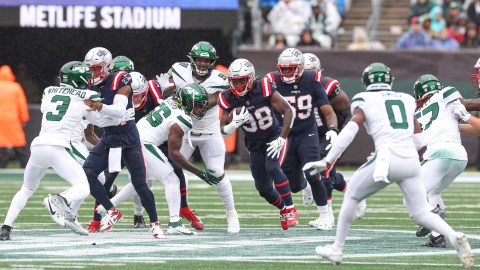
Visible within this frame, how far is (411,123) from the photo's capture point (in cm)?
840

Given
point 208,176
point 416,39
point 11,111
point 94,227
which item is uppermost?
point 208,176

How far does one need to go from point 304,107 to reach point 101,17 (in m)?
8.93

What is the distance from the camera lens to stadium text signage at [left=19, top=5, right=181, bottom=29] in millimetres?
19625

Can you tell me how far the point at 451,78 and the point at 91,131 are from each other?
9349mm

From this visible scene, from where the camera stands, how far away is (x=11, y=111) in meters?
19.5

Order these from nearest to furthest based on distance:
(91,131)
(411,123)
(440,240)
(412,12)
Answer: (411,123), (440,240), (91,131), (412,12)

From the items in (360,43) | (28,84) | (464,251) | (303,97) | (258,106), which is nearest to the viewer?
(464,251)

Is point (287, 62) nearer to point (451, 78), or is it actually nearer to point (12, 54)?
point (451, 78)

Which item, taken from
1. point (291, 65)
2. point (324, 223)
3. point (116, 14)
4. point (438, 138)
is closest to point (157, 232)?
point (324, 223)

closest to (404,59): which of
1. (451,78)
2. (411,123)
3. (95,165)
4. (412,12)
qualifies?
(451,78)

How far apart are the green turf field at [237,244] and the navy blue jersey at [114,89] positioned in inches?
35.1

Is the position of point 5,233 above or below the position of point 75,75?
below

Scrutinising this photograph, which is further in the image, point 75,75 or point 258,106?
point 258,106

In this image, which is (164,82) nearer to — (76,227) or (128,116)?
(128,116)
